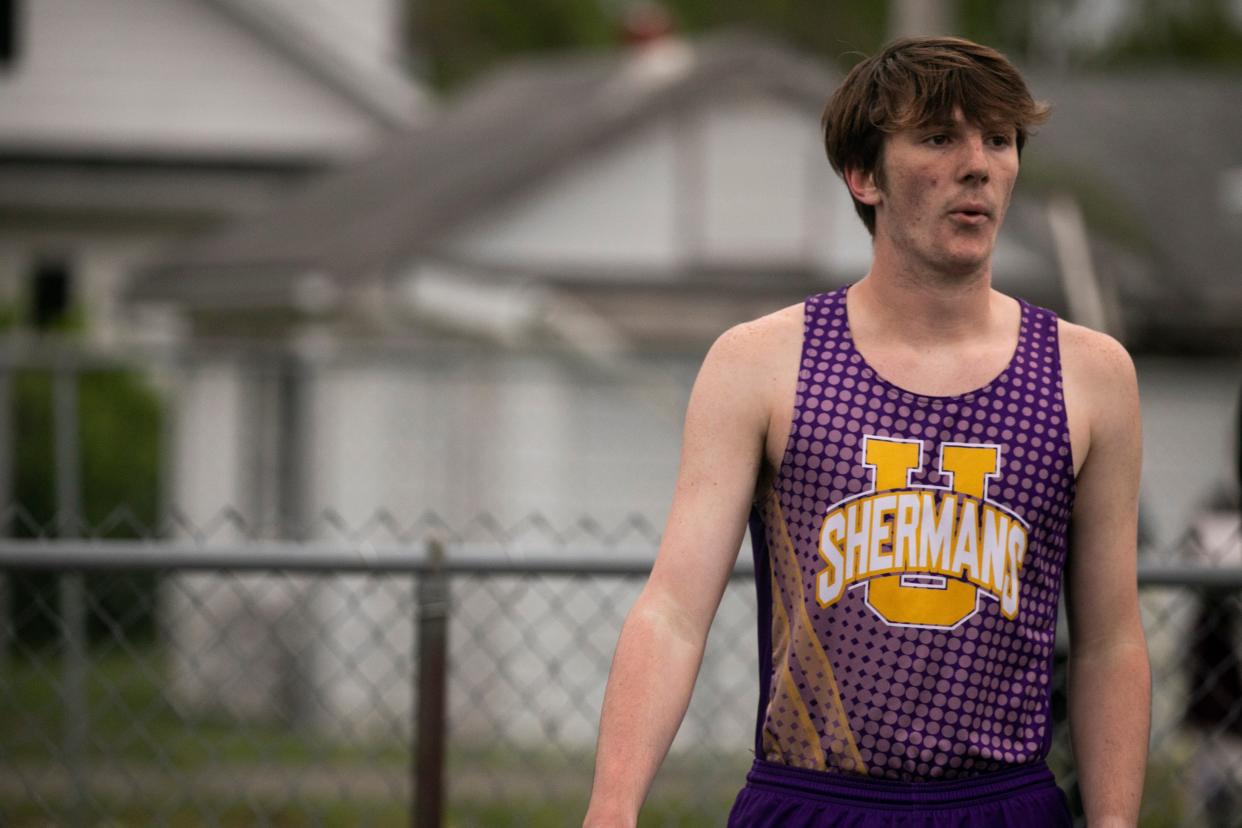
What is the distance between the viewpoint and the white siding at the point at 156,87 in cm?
1684

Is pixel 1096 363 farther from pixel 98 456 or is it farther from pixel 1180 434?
pixel 98 456

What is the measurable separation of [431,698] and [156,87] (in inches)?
587

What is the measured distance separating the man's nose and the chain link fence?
4.37 feet

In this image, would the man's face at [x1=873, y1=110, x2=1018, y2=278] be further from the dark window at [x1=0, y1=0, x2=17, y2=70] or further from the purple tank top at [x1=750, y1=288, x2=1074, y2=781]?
the dark window at [x1=0, y1=0, x2=17, y2=70]

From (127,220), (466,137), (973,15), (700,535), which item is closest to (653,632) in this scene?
(700,535)

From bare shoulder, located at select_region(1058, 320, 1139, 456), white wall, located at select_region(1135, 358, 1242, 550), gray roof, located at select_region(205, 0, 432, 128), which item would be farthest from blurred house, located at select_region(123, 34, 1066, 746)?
bare shoulder, located at select_region(1058, 320, 1139, 456)

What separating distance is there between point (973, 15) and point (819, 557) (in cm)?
3402

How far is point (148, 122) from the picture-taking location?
56.0ft

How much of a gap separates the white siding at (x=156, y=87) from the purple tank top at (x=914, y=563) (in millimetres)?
15610

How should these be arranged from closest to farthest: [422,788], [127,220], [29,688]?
[422,788], [29,688], [127,220]

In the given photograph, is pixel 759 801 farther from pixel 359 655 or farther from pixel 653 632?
pixel 359 655

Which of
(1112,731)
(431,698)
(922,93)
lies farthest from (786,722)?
(431,698)

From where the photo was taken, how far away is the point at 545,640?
9.34 m

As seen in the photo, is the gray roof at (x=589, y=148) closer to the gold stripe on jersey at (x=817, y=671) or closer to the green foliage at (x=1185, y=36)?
the gold stripe on jersey at (x=817, y=671)
